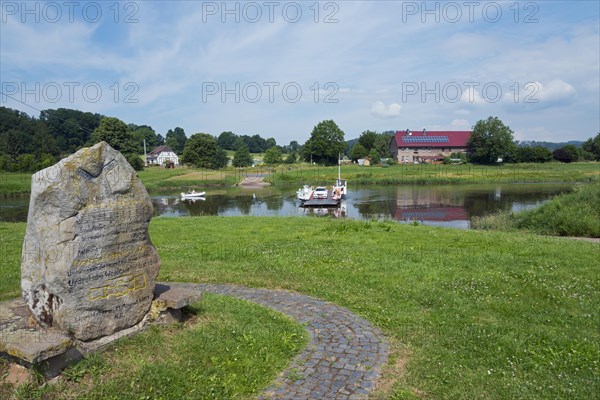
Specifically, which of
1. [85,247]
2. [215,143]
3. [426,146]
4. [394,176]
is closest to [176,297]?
[85,247]

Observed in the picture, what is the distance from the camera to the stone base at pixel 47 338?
5.15 metres

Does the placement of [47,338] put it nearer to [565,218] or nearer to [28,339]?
[28,339]

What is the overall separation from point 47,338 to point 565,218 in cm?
2279

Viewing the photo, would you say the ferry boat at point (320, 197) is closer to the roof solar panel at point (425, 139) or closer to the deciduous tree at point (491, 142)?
the deciduous tree at point (491, 142)

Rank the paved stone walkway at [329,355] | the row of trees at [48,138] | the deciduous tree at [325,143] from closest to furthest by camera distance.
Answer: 1. the paved stone walkway at [329,355]
2. the row of trees at [48,138]
3. the deciduous tree at [325,143]

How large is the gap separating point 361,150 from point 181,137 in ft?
291

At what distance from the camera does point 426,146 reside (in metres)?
116

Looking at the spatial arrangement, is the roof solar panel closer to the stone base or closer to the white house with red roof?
the white house with red roof

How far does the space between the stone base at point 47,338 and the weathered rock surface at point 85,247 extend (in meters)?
0.13

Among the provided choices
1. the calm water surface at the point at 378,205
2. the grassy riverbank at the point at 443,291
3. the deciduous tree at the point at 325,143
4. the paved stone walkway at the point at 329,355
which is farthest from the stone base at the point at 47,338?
the deciduous tree at the point at 325,143

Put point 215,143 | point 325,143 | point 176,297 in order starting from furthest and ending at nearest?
point 325,143
point 215,143
point 176,297

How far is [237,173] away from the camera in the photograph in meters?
96.4

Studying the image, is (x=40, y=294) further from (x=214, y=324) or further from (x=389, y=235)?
(x=389, y=235)

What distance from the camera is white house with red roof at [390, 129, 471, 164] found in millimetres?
115000
